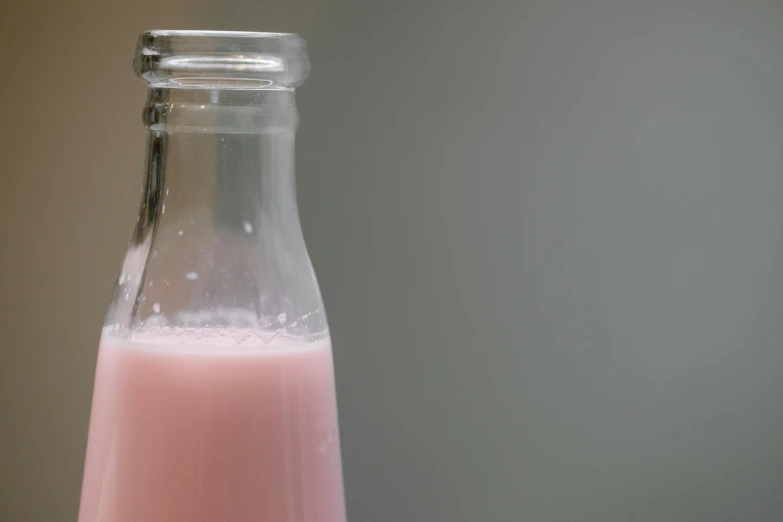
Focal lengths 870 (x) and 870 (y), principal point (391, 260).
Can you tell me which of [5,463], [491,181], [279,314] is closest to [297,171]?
[491,181]

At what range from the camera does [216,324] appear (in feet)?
1.57

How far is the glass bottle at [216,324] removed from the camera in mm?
438

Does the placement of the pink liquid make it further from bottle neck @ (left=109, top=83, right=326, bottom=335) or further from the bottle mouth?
the bottle mouth

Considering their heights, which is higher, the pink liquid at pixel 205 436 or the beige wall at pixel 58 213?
the beige wall at pixel 58 213

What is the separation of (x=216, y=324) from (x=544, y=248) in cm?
33

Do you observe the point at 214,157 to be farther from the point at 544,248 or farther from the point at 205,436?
the point at 544,248

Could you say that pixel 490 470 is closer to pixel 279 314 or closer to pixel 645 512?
pixel 645 512

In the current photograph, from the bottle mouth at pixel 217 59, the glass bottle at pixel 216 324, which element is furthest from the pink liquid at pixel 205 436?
the bottle mouth at pixel 217 59

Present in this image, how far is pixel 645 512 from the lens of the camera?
721 millimetres

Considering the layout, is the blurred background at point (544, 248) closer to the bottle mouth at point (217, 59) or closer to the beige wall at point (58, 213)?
the beige wall at point (58, 213)

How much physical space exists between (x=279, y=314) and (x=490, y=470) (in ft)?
1.05

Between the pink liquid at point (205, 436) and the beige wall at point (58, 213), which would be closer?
the pink liquid at point (205, 436)

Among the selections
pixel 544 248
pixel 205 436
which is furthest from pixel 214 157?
pixel 544 248

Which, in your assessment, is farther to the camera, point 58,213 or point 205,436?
point 58,213
